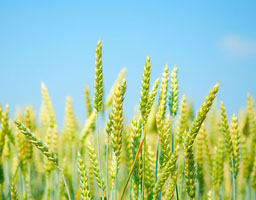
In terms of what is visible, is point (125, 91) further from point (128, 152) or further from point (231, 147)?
point (231, 147)

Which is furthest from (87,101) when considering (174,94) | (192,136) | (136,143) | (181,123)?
(192,136)

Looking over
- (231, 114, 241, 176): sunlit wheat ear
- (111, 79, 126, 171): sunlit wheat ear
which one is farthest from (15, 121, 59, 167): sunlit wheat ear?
(231, 114, 241, 176): sunlit wheat ear

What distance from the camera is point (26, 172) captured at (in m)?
1.69

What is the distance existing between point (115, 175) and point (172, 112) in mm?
364

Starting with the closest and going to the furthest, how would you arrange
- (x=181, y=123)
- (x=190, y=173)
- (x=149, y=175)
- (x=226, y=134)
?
(x=190, y=173)
(x=149, y=175)
(x=226, y=134)
(x=181, y=123)

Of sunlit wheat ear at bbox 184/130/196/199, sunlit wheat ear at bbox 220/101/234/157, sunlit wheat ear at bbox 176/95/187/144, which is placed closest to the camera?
sunlit wheat ear at bbox 184/130/196/199

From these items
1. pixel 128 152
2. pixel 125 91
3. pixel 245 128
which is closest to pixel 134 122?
pixel 125 91

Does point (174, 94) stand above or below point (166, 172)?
above

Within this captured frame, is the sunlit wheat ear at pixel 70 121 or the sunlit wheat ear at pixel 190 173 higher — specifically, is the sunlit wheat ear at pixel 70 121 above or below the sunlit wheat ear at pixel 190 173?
above

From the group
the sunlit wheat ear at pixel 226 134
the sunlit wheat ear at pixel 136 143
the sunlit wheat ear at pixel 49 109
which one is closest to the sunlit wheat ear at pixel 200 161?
the sunlit wheat ear at pixel 226 134

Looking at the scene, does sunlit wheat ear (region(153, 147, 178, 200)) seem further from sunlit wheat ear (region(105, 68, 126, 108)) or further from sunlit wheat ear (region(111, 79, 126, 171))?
sunlit wheat ear (region(105, 68, 126, 108))

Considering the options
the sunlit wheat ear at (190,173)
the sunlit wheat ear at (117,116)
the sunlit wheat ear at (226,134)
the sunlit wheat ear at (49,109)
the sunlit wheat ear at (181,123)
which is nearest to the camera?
the sunlit wheat ear at (117,116)

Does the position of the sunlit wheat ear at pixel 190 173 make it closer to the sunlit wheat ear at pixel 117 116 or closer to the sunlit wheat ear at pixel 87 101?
the sunlit wheat ear at pixel 117 116

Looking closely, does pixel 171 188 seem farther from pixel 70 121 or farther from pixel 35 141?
pixel 70 121
